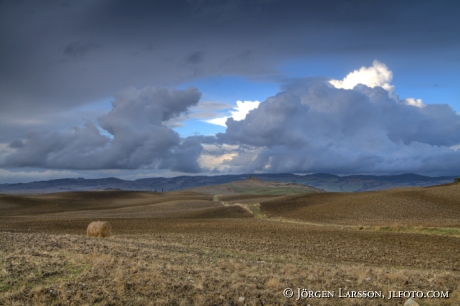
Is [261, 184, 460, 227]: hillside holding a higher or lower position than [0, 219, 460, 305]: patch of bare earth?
lower

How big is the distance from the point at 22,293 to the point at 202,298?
5124mm

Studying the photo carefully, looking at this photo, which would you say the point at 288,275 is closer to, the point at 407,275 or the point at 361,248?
the point at 407,275

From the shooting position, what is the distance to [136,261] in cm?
1572

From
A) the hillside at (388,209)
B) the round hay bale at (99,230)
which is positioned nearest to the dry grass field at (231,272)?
the round hay bale at (99,230)

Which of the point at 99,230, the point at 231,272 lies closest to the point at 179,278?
the point at 231,272

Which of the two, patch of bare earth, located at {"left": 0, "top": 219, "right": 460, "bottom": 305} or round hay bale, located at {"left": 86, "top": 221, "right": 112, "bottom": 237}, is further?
round hay bale, located at {"left": 86, "top": 221, "right": 112, "bottom": 237}

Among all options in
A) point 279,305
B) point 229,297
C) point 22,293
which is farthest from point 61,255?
point 279,305

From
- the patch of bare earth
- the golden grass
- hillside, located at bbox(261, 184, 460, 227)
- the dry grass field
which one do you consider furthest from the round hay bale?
hillside, located at bbox(261, 184, 460, 227)

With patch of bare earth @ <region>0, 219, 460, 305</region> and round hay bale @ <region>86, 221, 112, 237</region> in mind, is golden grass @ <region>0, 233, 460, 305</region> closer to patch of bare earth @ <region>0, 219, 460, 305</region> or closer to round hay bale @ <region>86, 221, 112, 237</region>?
patch of bare earth @ <region>0, 219, 460, 305</region>

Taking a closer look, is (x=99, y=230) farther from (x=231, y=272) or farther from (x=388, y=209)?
(x=388, y=209)

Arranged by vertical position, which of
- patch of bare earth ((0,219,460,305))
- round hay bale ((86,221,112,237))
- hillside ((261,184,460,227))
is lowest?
hillside ((261,184,460,227))

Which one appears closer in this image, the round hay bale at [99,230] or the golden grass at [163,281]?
the golden grass at [163,281]

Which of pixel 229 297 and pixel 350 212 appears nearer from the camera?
pixel 229 297

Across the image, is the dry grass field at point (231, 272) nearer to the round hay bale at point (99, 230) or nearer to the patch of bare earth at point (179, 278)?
the patch of bare earth at point (179, 278)
